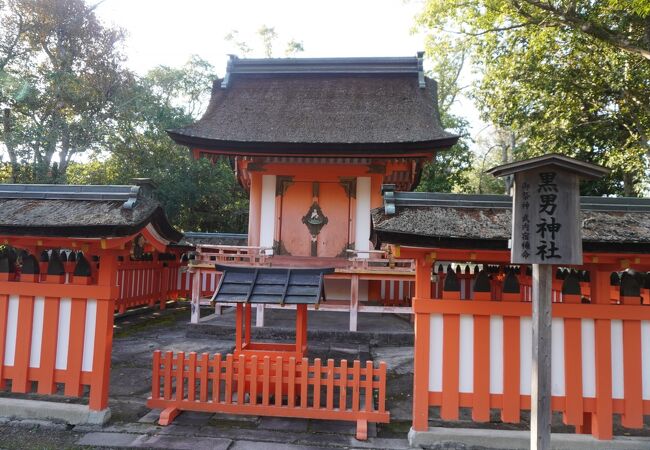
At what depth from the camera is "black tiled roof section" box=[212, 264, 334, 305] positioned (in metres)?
4.81

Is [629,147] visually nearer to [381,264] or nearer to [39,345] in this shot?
[381,264]

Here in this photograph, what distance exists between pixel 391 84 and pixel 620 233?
10.1 meters

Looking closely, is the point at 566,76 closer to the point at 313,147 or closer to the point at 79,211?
the point at 313,147

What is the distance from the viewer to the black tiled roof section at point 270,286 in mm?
4809

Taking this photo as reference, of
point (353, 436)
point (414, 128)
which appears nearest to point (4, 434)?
point (353, 436)

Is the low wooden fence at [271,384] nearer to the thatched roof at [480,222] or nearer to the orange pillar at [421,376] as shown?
the orange pillar at [421,376]

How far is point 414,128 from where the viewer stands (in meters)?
10.4

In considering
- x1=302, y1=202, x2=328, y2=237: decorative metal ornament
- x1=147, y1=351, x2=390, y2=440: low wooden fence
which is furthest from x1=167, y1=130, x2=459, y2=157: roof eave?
x1=147, y1=351, x2=390, y2=440: low wooden fence

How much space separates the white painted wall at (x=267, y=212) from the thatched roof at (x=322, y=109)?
1374 millimetres

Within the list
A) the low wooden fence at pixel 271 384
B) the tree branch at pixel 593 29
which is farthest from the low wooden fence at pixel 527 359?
the tree branch at pixel 593 29

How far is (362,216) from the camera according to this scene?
432 inches

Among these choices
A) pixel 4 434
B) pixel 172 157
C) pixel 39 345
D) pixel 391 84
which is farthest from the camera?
pixel 172 157

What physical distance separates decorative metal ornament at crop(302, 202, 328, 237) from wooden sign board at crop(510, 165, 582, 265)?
7.62 metres

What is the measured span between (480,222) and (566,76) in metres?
10.7
